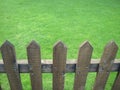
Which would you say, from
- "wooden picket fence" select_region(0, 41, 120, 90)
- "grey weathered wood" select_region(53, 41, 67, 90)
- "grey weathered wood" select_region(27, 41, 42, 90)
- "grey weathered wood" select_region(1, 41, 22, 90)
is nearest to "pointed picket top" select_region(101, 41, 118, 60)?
"wooden picket fence" select_region(0, 41, 120, 90)

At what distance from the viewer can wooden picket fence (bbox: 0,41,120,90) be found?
7.44 feet

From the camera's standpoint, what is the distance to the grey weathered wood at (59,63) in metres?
2.25

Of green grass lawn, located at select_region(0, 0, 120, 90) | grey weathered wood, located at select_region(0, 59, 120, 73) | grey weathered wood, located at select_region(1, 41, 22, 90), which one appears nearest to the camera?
grey weathered wood, located at select_region(1, 41, 22, 90)

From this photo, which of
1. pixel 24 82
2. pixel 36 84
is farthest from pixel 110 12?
pixel 36 84

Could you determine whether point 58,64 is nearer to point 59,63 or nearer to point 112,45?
point 59,63

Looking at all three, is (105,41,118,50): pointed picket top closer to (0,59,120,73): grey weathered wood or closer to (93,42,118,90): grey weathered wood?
(93,42,118,90): grey weathered wood

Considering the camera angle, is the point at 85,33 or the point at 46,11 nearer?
the point at 85,33

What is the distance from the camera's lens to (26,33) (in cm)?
509

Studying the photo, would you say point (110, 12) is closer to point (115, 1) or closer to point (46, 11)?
point (115, 1)

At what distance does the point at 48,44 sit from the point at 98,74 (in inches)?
87.2

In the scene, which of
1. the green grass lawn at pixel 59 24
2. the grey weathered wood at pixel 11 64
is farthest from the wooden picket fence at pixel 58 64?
the green grass lawn at pixel 59 24

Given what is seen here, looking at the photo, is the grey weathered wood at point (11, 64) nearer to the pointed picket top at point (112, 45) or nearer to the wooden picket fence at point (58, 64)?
the wooden picket fence at point (58, 64)

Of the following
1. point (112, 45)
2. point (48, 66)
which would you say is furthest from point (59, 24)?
point (112, 45)

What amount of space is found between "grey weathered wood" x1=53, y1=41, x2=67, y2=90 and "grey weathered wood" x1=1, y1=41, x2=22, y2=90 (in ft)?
1.38
